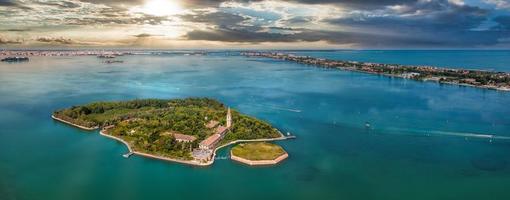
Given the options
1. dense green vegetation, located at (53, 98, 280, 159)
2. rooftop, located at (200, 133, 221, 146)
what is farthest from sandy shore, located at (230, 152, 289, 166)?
dense green vegetation, located at (53, 98, 280, 159)

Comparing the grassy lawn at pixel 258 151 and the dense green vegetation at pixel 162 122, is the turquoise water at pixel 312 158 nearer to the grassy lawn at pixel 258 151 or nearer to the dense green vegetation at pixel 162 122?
the grassy lawn at pixel 258 151

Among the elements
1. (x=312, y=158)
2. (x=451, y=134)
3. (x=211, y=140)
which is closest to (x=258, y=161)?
(x=312, y=158)

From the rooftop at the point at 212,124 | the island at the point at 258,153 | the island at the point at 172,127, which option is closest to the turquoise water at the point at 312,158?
the island at the point at 258,153

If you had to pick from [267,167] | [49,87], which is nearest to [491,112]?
[267,167]

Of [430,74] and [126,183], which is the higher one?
[430,74]

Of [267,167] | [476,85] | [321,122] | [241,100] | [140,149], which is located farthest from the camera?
[476,85]

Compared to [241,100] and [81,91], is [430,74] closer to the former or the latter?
[241,100]
